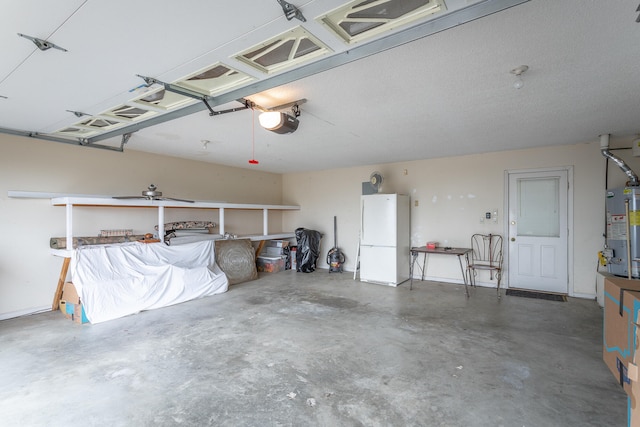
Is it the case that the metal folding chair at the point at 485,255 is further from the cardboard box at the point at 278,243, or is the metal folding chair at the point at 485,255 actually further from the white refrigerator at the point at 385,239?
the cardboard box at the point at 278,243

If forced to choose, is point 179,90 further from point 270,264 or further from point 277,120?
point 270,264

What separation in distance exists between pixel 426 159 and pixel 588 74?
3.58 meters

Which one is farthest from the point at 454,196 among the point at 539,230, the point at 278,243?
the point at 278,243

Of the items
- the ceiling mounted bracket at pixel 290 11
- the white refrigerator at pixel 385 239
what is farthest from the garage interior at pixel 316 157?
the white refrigerator at pixel 385 239

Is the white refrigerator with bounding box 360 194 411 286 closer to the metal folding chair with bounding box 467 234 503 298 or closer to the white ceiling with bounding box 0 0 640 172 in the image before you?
the metal folding chair with bounding box 467 234 503 298

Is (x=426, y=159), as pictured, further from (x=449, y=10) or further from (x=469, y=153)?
(x=449, y=10)

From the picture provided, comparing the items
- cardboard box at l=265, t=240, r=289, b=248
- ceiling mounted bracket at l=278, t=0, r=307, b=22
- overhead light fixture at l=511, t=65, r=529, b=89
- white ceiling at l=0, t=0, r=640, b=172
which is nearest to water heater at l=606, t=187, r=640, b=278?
white ceiling at l=0, t=0, r=640, b=172

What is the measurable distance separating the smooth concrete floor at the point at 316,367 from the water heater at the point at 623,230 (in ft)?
2.41

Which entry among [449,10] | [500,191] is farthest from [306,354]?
[500,191]

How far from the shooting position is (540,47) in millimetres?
1965

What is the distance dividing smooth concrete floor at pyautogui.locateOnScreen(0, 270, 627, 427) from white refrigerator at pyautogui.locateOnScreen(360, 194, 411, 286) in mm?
1315

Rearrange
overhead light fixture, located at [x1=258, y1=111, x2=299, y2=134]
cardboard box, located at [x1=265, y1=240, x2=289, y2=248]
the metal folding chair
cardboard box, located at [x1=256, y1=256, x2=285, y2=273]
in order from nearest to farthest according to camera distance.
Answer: overhead light fixture, located at [x1=258, y1=111, x2=299, y2=134]
the metal folding chair
cardboard box, located at [x1=256, y1=256, x2=285, y2=273]
cardboard box, located at [x1=265, y1=240, x2=289, y2=248]

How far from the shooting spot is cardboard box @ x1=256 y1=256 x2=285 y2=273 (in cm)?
686

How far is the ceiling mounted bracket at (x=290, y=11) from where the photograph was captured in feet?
4.97
